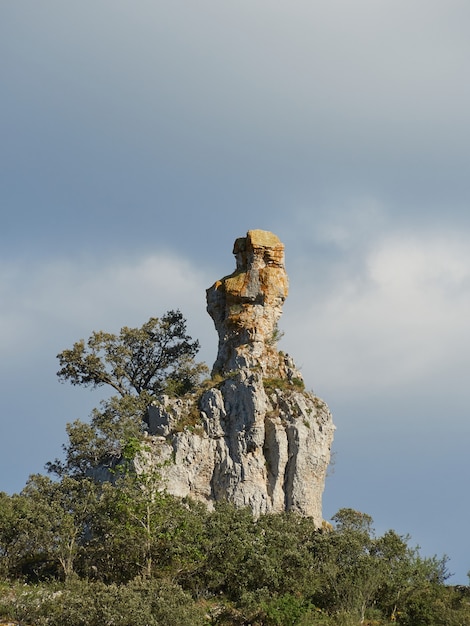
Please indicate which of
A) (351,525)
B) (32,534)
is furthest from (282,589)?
(351,525)

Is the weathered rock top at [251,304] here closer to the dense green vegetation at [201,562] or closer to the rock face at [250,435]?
the rock face at [250,435]

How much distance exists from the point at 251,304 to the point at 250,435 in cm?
906

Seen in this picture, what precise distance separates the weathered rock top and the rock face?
0.10 m

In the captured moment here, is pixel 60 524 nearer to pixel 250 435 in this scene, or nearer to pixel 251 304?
pixel 250 435

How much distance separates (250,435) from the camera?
54500 millimetres

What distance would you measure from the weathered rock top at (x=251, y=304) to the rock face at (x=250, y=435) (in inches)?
4.0

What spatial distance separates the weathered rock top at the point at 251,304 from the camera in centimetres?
5862

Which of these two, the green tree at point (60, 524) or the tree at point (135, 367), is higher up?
the tree at point (135, 367)

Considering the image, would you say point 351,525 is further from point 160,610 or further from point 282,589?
point 160,610

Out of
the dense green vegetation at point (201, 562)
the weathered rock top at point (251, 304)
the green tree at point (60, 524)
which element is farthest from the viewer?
the weathered rock top at point (251, 304)

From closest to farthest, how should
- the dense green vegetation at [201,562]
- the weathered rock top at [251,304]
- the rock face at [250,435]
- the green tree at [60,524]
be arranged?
the dense green vegetation at [201,562]
the green tree at [60,524]
the rock face at [250,435]
the weathered rock top at [251,304]

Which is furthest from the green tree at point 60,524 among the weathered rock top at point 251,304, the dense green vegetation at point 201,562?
the weathered rock top at point 251,304

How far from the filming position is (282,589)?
44906mm

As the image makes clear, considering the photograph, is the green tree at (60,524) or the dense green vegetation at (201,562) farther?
the green tree at (60,524)
